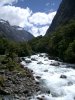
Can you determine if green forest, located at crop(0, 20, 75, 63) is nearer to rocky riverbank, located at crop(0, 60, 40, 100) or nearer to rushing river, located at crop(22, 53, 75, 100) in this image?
rushing river, located at crop(22, 53, 75, 100)

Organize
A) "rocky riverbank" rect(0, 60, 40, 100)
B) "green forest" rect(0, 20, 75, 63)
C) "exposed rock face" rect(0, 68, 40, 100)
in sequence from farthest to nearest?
1. "green forest" rect(0, 20, 75, 63)
2. "exposed rock face" rect(0, 68, 40, 100)
3. "rocky riverbank" rect(0, 60, 40, 100)

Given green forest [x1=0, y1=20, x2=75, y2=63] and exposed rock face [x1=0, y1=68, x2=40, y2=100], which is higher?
green forest [x1=0, y1=20, x2=75, y2=63]

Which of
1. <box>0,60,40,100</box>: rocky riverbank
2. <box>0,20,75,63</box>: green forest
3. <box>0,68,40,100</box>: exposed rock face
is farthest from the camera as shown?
<box>0,20,75,63</box>: green forest

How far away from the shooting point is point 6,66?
7325 centimetres

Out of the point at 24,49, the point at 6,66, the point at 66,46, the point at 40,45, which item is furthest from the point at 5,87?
the point at 40,45

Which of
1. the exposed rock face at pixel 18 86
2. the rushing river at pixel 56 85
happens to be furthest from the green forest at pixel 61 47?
the exposed rock face at pixel 18 86

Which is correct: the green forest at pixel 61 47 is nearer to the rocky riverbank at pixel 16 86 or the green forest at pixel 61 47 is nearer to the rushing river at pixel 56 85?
the rushing river at pixel 56 85

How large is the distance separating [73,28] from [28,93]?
237 ft

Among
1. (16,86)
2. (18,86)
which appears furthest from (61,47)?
(16,86)

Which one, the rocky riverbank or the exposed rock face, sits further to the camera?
the exposed rock face

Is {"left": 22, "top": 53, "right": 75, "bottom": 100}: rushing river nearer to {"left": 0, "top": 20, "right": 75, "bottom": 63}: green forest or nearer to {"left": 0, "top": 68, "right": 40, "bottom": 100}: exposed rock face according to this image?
{"left": 0, "top": 68, "right": 40, "bottom": 100}: exposed rock face

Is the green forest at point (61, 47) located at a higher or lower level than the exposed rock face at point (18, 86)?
higher

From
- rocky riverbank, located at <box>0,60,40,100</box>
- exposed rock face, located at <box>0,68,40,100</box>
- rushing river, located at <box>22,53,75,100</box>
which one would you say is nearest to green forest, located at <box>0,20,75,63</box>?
rushing river, located at <box>22,53,75,100</box>

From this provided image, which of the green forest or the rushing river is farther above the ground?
the green forest
